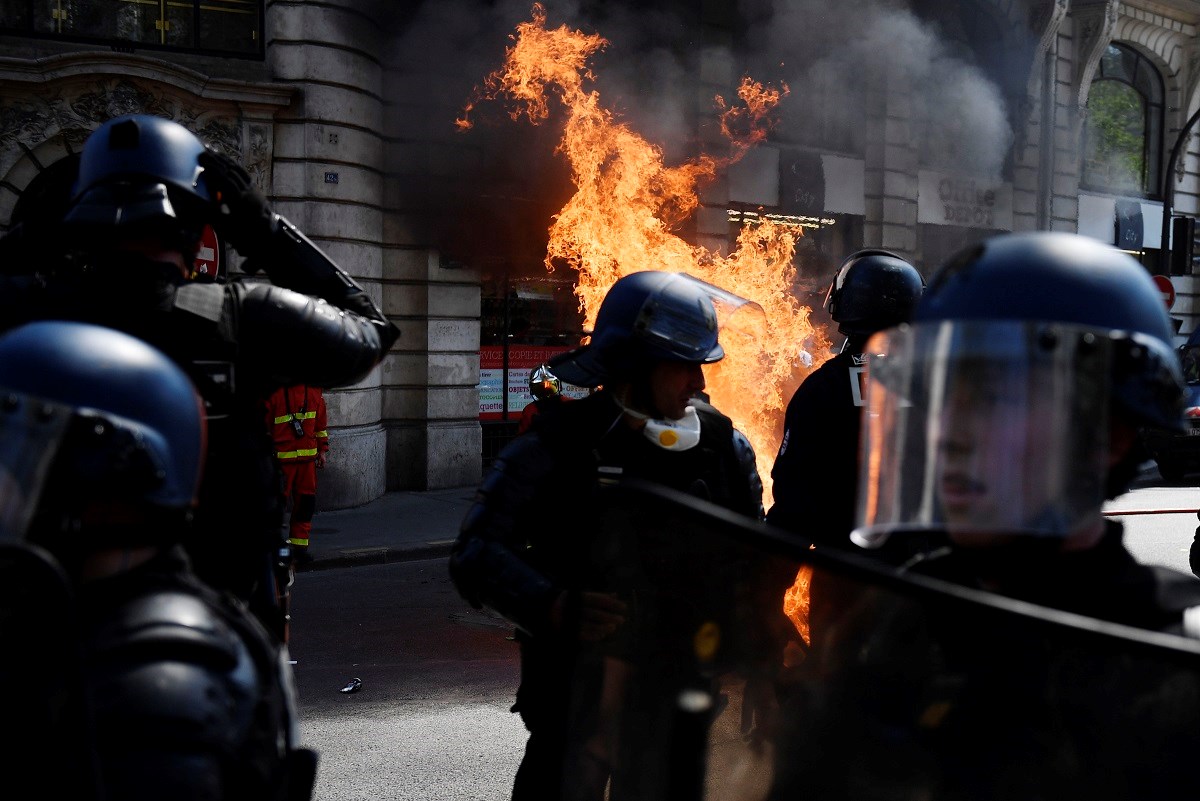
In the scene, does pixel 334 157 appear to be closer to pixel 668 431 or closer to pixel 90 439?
pixel 668 431

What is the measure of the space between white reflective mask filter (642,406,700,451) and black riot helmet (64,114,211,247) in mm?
1180

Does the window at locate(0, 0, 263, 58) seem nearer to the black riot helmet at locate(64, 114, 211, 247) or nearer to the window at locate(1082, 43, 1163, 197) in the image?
the black riot helmet at locate(64, 114, 211, 247)

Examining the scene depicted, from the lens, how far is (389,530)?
1014 centimetres

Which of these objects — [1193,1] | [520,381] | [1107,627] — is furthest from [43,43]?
[1193,1]

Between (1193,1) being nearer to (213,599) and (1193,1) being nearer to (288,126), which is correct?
(288,126)

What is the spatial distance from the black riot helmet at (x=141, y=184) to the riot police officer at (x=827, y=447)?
2.06 metres

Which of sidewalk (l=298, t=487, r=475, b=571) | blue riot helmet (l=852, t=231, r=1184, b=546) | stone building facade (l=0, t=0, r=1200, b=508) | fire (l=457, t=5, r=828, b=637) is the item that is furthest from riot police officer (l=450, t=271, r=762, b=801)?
stone building facade (l=0, t=0, r=1200, b=508)

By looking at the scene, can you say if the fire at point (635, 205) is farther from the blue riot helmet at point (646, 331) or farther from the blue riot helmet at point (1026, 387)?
the blue riot helmet at point (1026, 387)

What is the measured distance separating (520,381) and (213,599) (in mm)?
12245

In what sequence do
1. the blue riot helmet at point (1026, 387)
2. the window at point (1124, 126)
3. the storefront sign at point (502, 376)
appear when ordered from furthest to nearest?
the window at point (1124, 126) → the storefront sign at point (502, 376) → the blue riot helmet at point (1026, 387)

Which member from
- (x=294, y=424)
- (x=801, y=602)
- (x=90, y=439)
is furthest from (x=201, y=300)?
(x=294, y=424)

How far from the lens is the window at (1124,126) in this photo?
2077 centimetres

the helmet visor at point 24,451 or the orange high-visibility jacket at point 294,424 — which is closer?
the helmet visor at point 24,451

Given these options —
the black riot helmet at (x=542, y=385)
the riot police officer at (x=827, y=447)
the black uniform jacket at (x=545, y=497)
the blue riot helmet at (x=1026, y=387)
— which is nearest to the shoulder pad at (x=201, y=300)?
the black uniform jacket at (x=545, y=497)
